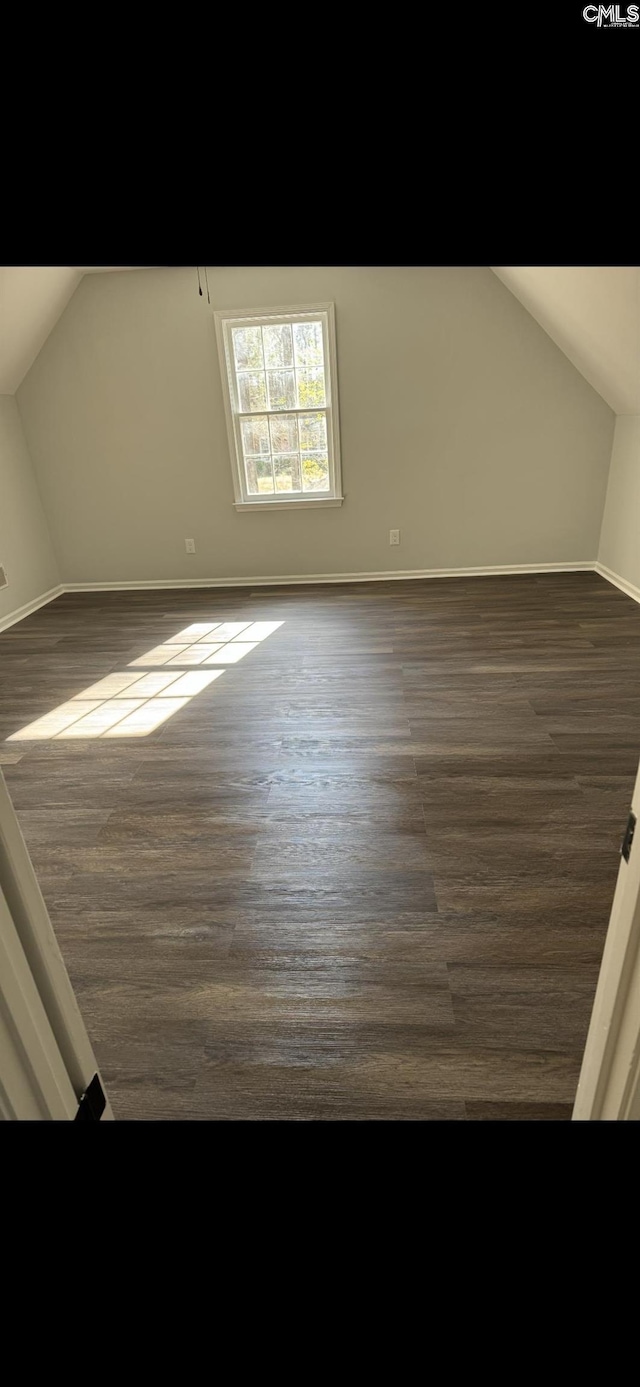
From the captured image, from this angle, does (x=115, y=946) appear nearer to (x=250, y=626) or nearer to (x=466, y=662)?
(x=466, y=662)

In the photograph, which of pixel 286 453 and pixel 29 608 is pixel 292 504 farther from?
pixel 29 608

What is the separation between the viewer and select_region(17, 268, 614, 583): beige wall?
439 cm

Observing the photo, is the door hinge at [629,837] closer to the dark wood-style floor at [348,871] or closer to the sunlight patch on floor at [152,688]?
the dark wood-style floor at [348,871]

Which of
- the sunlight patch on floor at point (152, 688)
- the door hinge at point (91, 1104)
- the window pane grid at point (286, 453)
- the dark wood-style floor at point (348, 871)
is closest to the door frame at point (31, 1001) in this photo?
the door hinge at point (91, 1104)

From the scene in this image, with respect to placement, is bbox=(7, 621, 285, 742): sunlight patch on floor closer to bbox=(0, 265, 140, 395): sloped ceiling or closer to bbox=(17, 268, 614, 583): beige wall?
bbox=(17, 268, 614, 583): beige wall

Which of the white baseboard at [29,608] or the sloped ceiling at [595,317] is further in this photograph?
the white baseboard at [29,608]

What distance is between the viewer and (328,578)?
16.8 ft

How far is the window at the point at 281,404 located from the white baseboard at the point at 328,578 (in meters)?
0.59

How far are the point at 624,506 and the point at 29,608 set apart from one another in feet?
14.6

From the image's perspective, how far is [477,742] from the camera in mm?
2553

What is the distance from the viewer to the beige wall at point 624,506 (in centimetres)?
420
